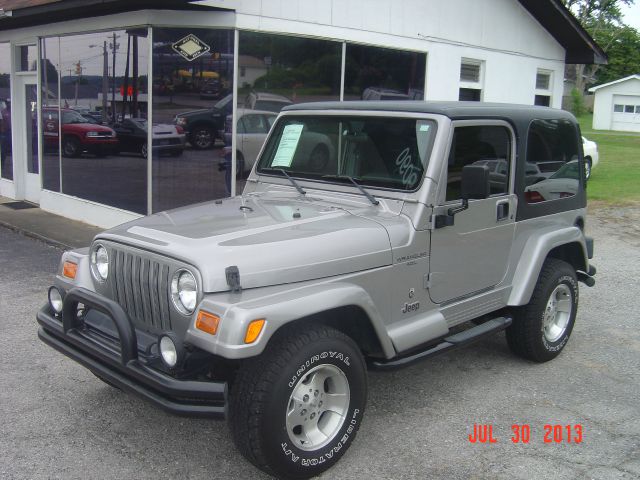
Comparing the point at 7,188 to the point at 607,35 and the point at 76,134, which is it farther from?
the point at 607,35

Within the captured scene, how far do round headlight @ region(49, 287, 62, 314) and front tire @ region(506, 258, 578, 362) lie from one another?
320 centimetres

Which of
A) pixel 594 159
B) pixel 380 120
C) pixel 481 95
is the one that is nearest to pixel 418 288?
pixel 380 120

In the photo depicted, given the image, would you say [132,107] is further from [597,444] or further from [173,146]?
[597,444]

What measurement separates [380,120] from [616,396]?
254 cm

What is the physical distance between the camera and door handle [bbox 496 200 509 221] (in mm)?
4723

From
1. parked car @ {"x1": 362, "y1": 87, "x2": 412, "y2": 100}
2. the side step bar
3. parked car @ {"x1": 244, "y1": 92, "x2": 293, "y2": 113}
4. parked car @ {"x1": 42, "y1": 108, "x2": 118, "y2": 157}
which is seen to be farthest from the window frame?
parked car @ {"x1": 42, "y1": 108, "x2": 118, "y2": 157}

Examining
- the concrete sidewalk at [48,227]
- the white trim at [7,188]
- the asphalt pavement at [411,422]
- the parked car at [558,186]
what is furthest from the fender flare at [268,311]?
the white trim at [7,188]

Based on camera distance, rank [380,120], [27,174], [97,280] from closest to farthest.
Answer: [97,280] → [380,120] → [27,174]

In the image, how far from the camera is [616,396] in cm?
481

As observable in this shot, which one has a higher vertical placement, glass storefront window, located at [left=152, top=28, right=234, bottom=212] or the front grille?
glass storefront window, located at [left=152, top=28, right=234, bottom=212]

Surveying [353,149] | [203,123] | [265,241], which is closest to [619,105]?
[203,123]

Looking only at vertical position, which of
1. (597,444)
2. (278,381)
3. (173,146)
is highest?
(173,146)

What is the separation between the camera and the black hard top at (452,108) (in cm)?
438
